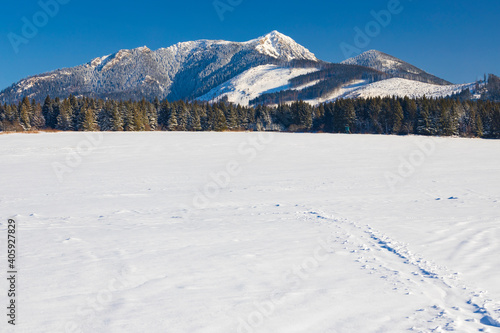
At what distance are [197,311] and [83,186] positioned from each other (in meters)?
17.9

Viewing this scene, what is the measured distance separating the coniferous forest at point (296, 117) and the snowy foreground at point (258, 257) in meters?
74.8

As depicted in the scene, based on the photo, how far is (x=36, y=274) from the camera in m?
7.31

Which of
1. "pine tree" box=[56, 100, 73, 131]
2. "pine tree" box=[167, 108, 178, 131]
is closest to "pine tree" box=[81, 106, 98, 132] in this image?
"pine tree" box=[56, 100, 73, 131]

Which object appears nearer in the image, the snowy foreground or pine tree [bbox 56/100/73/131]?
the snowy foreground

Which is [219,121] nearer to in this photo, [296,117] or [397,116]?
[296,117]

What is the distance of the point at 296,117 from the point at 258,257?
105m

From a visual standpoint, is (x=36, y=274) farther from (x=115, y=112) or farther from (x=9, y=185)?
(x=115, y=112)

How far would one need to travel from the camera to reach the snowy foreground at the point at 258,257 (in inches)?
215

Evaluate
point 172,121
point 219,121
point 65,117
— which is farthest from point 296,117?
point 65,117

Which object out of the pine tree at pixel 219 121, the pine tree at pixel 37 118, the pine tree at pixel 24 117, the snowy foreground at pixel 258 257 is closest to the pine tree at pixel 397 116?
the pine tree at pixel 219 121

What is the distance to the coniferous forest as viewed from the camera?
8575 cm

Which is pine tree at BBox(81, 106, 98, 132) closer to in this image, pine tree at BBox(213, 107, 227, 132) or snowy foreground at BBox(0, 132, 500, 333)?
pine tree at BBox(213, 107, 227, 132)

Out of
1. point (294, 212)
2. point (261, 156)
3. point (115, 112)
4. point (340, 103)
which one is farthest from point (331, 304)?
point (340, 103)

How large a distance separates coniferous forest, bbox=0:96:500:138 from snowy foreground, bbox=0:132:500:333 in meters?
74.8
